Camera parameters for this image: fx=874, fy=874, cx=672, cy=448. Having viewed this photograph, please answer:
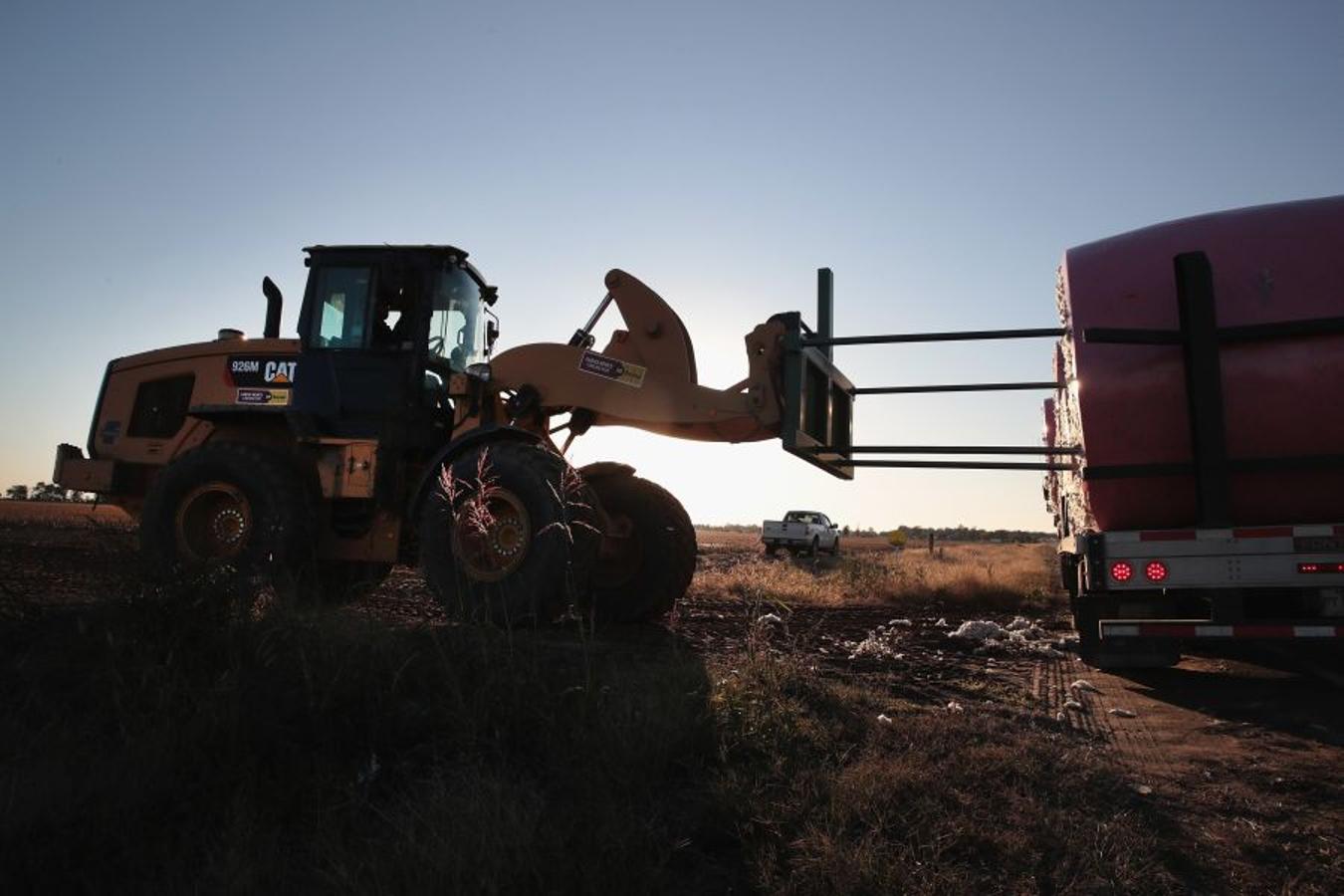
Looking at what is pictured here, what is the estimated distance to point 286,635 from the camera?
4.11m

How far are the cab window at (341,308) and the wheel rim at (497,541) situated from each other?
2.45 m

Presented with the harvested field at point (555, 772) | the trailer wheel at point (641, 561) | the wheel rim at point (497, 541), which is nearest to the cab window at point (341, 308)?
the wheel rim at point (497, 541)

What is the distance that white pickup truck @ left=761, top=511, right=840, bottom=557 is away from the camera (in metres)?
34.4

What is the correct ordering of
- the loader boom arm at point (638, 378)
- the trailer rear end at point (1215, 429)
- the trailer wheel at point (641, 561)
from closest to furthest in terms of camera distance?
the trailer rear end at point (1215, 429) → the loader boom arm at point (638, 378) → the trailer wheel at point (641, 561)

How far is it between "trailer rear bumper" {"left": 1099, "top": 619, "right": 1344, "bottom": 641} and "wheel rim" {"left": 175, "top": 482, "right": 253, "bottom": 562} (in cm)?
683

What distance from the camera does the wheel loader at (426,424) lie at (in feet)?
22.4

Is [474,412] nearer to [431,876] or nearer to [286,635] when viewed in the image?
[286,635]

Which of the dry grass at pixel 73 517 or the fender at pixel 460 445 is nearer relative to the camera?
the dry grass at pixel 73 517

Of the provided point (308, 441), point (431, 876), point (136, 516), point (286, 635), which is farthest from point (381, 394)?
point (431, 876)

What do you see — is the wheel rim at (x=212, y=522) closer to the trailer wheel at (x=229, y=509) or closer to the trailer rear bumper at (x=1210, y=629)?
the trailer wheel at (x=229, y=509)

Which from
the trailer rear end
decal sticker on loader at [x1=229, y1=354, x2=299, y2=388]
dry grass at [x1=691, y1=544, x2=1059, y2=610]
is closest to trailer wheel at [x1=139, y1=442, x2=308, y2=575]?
decal sticker on loader at [x1=229, y1=354, x2=299, y2=388]

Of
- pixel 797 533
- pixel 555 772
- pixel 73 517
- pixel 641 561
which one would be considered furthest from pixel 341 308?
pixel 73 517

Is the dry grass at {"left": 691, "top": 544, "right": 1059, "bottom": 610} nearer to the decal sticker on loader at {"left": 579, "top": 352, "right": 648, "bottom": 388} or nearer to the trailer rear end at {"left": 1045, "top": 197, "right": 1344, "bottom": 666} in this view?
the decal sticker on loader at {"left": 579, "top": 352, "right": 648, "bottom": 388}

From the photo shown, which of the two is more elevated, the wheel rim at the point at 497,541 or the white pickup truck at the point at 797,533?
the white pickup truck at the point at 797,533
